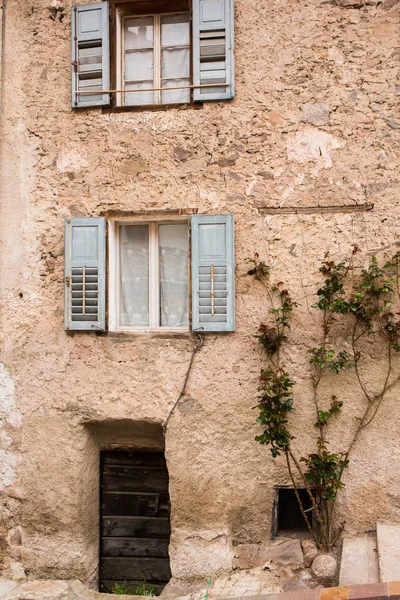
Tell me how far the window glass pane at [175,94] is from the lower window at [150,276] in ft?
3.70

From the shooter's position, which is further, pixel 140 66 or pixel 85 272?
pixel 140 66

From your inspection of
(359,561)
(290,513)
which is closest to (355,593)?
(359,561)

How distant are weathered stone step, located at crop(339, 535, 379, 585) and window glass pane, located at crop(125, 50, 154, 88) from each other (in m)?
4.42

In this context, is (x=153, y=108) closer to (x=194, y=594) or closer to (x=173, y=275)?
(x=173, y=275)

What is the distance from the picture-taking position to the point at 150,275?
18.6ft

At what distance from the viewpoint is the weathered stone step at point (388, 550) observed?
4.33 metres

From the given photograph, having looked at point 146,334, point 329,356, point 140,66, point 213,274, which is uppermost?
point 140,66

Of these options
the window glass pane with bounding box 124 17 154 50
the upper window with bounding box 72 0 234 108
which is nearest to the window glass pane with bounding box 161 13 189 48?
the upper window with bounding box 72 0 234 108

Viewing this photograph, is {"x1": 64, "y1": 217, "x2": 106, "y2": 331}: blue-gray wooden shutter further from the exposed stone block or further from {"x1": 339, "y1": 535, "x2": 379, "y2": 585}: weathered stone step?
{"x1": 339, "y1": 535, "x2": 379, "y2": 585}: weathered stone step

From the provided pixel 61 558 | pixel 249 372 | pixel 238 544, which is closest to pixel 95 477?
pixel 61 558

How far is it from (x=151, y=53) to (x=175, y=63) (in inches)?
9.9

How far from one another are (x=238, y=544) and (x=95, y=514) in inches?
57.5

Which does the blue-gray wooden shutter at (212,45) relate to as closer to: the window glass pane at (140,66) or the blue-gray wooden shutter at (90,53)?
the window glass pane at (140,66)

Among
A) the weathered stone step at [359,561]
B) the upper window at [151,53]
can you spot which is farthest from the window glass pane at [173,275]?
the weathered stone step at [359,561]
